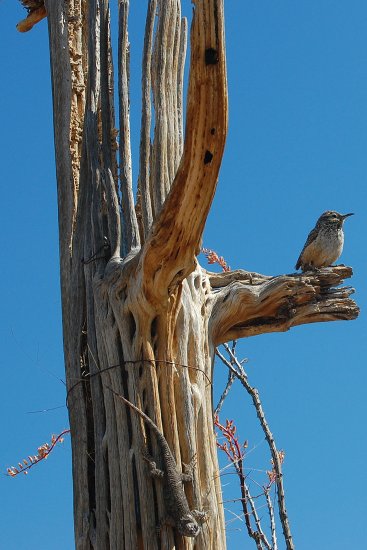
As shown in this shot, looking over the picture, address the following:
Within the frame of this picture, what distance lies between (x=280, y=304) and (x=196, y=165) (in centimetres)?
167

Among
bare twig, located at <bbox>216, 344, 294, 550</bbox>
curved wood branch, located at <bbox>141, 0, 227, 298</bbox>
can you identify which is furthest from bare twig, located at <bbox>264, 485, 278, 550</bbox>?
curved wood branch, located at <bbox>141, 0, 227, 298</bbox>

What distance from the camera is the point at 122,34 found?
5355 millimetres

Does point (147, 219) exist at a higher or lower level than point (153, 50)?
lower

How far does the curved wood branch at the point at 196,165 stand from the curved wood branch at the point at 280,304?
867 millimetres

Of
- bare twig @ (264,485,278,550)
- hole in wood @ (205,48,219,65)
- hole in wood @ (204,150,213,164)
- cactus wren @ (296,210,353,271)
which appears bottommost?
bare twig @ (264,485,278,550)

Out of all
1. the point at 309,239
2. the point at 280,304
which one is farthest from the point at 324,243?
the point at 280,304

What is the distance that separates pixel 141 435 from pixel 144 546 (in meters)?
0.52

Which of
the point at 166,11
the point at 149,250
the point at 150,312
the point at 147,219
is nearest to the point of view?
the point at 149,250

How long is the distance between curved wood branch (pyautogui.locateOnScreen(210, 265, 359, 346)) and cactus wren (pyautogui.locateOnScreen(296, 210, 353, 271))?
24.0 inches

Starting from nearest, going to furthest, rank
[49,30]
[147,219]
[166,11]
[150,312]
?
[150,312] → [147,219] → [166,11] → [49,30]

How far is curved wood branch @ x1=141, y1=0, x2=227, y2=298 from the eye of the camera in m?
3.65

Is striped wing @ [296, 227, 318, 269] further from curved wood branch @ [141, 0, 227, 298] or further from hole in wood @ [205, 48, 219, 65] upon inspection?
hole in wood @ [205, 48, 219, 65]

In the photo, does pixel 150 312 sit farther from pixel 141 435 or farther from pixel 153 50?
pixel 153 50

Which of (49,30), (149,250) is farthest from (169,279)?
(49,30)
